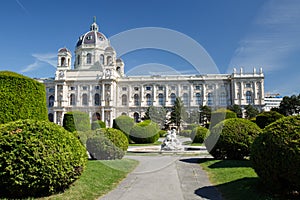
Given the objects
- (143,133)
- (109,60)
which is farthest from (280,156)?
(109,60)

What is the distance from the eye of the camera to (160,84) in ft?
209

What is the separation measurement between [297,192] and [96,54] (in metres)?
64.0

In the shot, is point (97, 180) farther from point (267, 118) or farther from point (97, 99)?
point (97, 99)

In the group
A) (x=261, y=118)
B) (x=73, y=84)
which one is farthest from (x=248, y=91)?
(x=73, y=84)

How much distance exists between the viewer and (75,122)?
2528 centimetres

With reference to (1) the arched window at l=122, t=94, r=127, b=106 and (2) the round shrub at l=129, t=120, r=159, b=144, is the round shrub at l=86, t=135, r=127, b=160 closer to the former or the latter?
(2) the round shrub at l=129, t=120, r=159, b=144

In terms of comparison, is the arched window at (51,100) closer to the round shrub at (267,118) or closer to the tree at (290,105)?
the tree at (290,105)

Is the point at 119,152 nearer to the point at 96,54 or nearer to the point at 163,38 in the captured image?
the point at 163,38

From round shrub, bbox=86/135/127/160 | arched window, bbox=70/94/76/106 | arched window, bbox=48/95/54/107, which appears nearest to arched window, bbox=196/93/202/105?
arched window, bbox=70/94/76/106

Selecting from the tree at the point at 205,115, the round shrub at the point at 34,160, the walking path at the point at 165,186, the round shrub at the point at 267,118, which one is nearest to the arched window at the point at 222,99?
the tree at the point at 205,115

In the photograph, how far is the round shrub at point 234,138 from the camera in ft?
32.8

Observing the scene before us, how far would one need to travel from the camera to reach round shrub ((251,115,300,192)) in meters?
4.77

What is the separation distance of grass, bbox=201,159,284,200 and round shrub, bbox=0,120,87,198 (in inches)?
150

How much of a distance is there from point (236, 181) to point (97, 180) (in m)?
4.00
